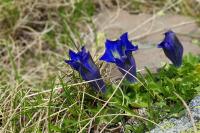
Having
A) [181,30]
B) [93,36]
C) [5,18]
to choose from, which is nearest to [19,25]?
[5,18]

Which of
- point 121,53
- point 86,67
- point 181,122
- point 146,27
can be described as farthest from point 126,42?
point 146,27

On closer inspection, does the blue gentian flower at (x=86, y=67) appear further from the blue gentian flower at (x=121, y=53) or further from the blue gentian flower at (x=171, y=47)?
the blue gentian flower at (x=171, y=47)

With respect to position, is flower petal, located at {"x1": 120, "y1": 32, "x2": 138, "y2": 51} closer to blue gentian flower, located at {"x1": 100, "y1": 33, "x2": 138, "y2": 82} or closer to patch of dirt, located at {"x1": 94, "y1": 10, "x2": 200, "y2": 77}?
blue gentian flower, located at {"x1": 100, "y1": 33, "x2": 138, "y2": 82}

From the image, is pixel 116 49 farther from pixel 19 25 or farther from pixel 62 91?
pixel 19 25

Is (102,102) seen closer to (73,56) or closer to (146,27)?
(73,56)

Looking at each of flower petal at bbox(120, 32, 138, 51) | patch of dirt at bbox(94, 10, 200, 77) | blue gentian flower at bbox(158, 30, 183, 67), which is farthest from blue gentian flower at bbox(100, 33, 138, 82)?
patch of dirt at bbox(94, 10, 200, 77)

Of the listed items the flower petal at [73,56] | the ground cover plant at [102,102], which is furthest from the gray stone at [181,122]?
the flower petal at [73,56]
